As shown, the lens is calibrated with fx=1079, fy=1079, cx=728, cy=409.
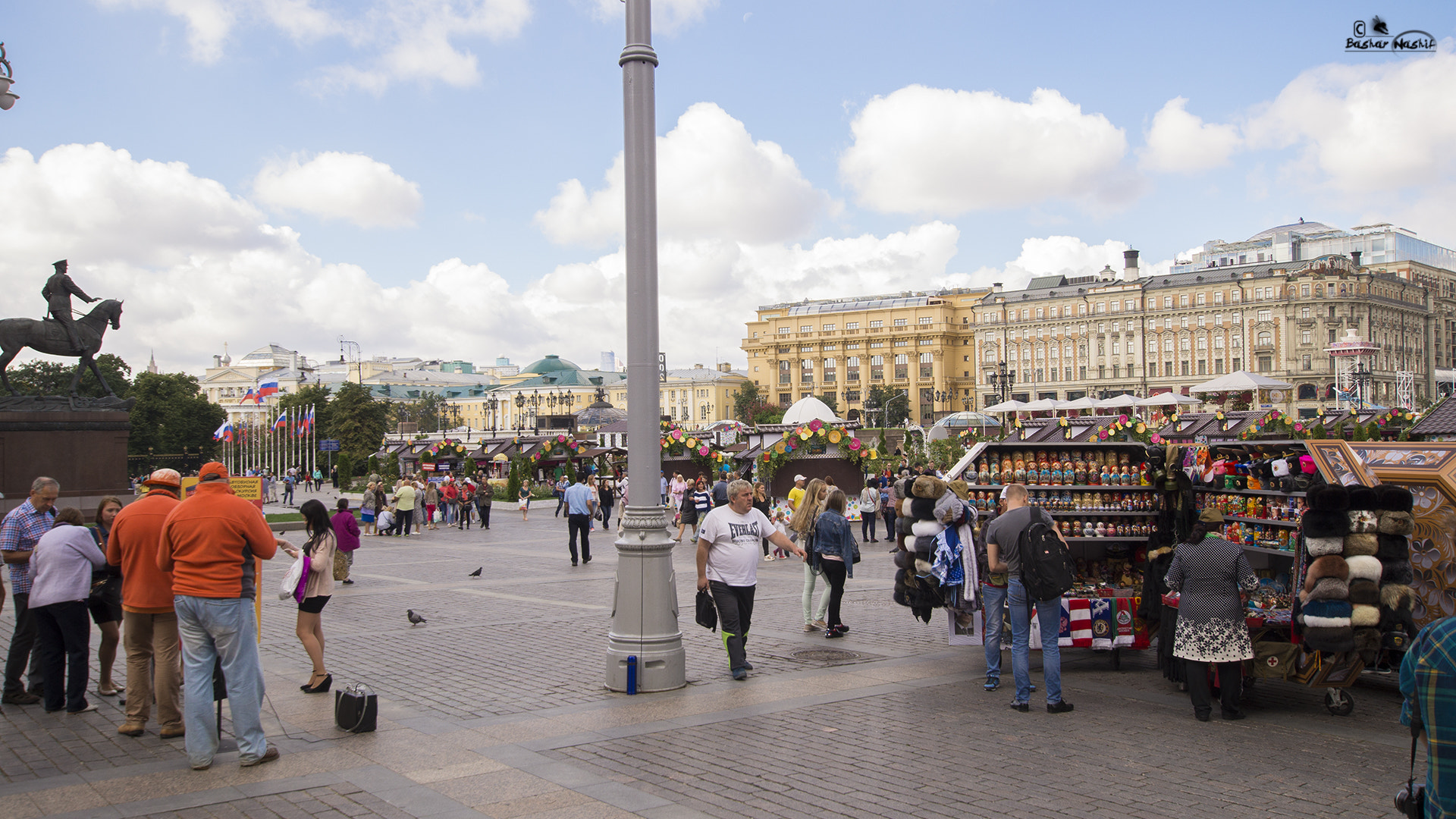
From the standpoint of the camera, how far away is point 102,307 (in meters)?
24.8

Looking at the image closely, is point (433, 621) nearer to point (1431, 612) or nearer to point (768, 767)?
point (768, 767)

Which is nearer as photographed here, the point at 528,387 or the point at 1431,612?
the point at 1431,612

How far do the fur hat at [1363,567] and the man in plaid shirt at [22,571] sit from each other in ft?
31.1

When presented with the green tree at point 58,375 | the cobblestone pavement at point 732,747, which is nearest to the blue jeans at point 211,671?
the cobblestone pavement at point 732,747

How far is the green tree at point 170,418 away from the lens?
234 feet

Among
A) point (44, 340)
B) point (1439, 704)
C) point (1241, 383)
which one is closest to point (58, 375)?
point (44, 340)

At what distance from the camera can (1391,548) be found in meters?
7.57

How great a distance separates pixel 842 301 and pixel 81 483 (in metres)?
127

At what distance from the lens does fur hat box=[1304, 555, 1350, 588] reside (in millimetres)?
7516

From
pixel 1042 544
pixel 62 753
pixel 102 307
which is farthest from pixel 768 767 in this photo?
pixel 102 307

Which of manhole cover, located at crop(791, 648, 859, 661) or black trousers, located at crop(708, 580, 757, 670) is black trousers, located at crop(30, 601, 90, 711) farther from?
manhole cover, located at crop(791, 648, 859, 661)

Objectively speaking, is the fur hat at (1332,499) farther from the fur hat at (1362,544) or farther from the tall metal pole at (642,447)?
the tall metal pole at (642,447)

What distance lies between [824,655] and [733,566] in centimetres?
176

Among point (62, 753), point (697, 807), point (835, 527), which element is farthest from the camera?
point (835, 527)
